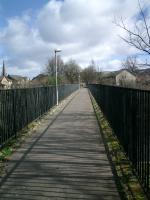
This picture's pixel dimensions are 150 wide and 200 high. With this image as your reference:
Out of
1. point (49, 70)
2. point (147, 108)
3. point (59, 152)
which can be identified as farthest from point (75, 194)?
point (49, 70)

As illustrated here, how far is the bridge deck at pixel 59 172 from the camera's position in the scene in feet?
20.0

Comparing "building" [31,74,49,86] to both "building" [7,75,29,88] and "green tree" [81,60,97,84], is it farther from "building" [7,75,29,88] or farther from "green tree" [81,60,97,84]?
"green tree" [81,60,97,84]

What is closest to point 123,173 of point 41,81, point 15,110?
point 15,110

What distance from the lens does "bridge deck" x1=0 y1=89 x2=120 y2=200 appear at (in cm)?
611

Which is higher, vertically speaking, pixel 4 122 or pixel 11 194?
pixel 4 122

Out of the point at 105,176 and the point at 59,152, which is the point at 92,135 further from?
the point at 105,176

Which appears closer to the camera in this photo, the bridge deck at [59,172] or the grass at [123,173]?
the grass at [123,173]

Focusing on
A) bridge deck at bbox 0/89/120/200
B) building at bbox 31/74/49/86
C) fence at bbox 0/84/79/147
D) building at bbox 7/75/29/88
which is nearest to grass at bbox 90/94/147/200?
bridge deck at bbox 0/89/120/200

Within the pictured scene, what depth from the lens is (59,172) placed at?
7422 millimetres

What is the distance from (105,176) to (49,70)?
9778 cm

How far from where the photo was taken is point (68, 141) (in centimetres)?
1130

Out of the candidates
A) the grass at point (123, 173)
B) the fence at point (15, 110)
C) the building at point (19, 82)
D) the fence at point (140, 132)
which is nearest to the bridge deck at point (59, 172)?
the grass at point (123, 173)

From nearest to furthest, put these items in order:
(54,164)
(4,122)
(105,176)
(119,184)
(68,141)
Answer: (119,184)
(105,176)
(54,164)
(4,122)
(68,141)

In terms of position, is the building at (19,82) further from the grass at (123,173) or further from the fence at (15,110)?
the grass at (123,173)
